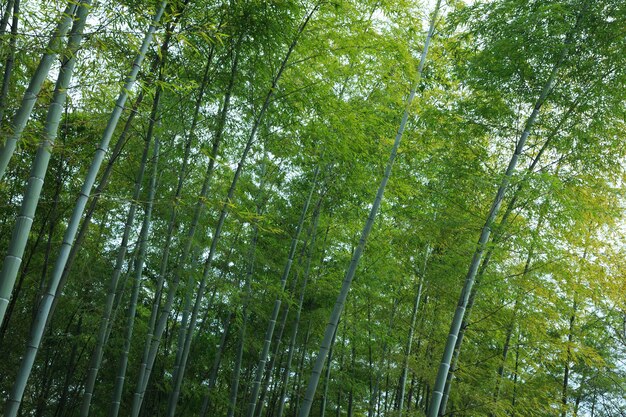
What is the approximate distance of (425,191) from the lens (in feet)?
22.9

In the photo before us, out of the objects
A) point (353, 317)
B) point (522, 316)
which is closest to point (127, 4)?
point (522, 316)

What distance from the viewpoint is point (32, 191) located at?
130 inches

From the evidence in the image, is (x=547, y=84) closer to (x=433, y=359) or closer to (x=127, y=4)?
(x=127, y=4)

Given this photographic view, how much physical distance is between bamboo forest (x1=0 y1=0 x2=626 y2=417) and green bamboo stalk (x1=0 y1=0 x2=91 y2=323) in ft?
0.04

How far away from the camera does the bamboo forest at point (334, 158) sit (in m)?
4.03

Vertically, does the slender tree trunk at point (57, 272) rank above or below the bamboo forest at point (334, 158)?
below

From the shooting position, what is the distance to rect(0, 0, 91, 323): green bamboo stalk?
3225 mm

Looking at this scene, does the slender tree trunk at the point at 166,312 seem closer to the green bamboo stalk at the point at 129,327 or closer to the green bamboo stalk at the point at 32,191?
the green bamboo stalk at the point at 129,327

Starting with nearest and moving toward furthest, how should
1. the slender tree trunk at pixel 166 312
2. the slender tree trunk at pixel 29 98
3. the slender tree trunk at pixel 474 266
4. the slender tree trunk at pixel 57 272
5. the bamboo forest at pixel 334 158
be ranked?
the slender tree trunk at pixel 29 98
the slender tree trunk at pixel 57 272
the bamboo forest at pixel 334 158
the slender tree trunk at pixel 474 266
the slender tree trunk at pixel 166 312

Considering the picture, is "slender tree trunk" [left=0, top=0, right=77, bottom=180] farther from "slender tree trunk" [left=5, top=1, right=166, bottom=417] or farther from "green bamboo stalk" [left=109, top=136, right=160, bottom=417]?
"green bamboo stalk" [left=109, top=136, right=160, bottom=417]

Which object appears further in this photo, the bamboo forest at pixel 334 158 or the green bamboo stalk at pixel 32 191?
the bamboo forest at pixel 334 158

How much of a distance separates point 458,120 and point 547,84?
0.95 m

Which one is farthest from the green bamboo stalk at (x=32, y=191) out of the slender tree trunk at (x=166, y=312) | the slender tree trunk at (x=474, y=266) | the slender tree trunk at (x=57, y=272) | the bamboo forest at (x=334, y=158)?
the slender tree trunk at (x=474, y=266)

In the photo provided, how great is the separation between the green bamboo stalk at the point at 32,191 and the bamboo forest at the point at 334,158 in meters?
0.01
